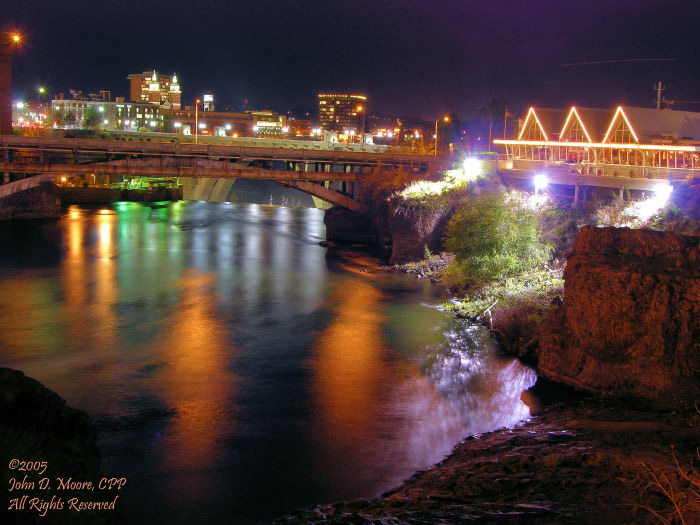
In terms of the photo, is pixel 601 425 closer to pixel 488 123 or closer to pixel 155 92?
pixel 488 123

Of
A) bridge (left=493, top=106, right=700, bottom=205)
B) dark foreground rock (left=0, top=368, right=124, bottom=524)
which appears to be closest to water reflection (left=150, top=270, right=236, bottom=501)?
dark foreground rock (left=0, top=368, right=124, bottom=524)

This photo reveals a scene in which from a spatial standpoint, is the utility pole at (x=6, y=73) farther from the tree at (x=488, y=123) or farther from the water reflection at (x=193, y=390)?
the tree at (x=488, y=123)

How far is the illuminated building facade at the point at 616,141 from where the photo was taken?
32938mm

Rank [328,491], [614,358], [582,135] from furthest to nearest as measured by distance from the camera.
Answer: [582,135] → [614,358] → [328,491]

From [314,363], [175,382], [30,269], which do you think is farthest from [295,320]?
[30,269]

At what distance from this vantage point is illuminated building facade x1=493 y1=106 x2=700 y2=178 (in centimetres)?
3294

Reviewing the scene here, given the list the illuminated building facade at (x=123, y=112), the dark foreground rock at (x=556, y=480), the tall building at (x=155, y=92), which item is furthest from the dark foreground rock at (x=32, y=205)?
the tall building at (x=155, y=92)

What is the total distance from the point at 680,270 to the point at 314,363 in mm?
9253

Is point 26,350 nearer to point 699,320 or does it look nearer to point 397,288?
point 397,288

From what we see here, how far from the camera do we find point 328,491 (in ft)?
36.8

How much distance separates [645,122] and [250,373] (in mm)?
29998

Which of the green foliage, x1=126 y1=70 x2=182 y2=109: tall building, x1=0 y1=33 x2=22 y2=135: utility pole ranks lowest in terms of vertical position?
the green foliage

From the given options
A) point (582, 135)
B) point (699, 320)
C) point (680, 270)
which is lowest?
point (699, 320)

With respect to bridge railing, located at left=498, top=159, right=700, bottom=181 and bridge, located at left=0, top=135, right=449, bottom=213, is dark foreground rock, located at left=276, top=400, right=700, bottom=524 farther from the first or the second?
bridge, located at left=0, top=135, right=449, bottom=213
